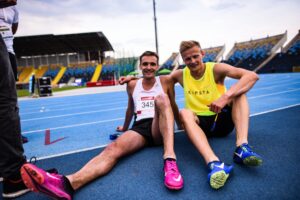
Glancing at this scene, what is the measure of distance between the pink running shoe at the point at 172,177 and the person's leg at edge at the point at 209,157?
0.25 meters

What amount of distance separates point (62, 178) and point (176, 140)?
1806mm

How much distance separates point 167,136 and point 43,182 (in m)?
1.13

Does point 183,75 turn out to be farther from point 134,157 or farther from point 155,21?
point 155,21

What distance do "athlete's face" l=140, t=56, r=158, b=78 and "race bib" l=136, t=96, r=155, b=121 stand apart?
0.31m

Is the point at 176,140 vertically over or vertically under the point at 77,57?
under

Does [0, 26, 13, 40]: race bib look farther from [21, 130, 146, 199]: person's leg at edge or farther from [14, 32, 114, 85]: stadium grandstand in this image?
[14, 32, 114, 85]: stadium grandstand

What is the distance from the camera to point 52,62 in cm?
4559

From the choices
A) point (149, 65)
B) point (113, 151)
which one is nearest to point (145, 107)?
point (149, 65)

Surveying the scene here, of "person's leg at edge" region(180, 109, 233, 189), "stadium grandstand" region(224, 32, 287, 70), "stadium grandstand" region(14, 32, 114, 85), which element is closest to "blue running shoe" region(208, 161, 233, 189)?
"person's leg at edge" region(180, 109, 233, 189)

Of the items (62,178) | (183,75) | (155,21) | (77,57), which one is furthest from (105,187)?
(77,57)

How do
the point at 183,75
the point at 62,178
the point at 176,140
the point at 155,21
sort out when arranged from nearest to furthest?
the point at 62,178
the point at 183,75
the point at 176,140
the point at 155,21

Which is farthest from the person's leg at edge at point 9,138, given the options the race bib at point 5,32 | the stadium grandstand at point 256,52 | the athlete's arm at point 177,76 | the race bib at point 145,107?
the stadium grandstand at point 256,52

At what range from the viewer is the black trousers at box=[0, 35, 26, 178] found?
1.81 meters

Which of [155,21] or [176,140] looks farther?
[155,21]
